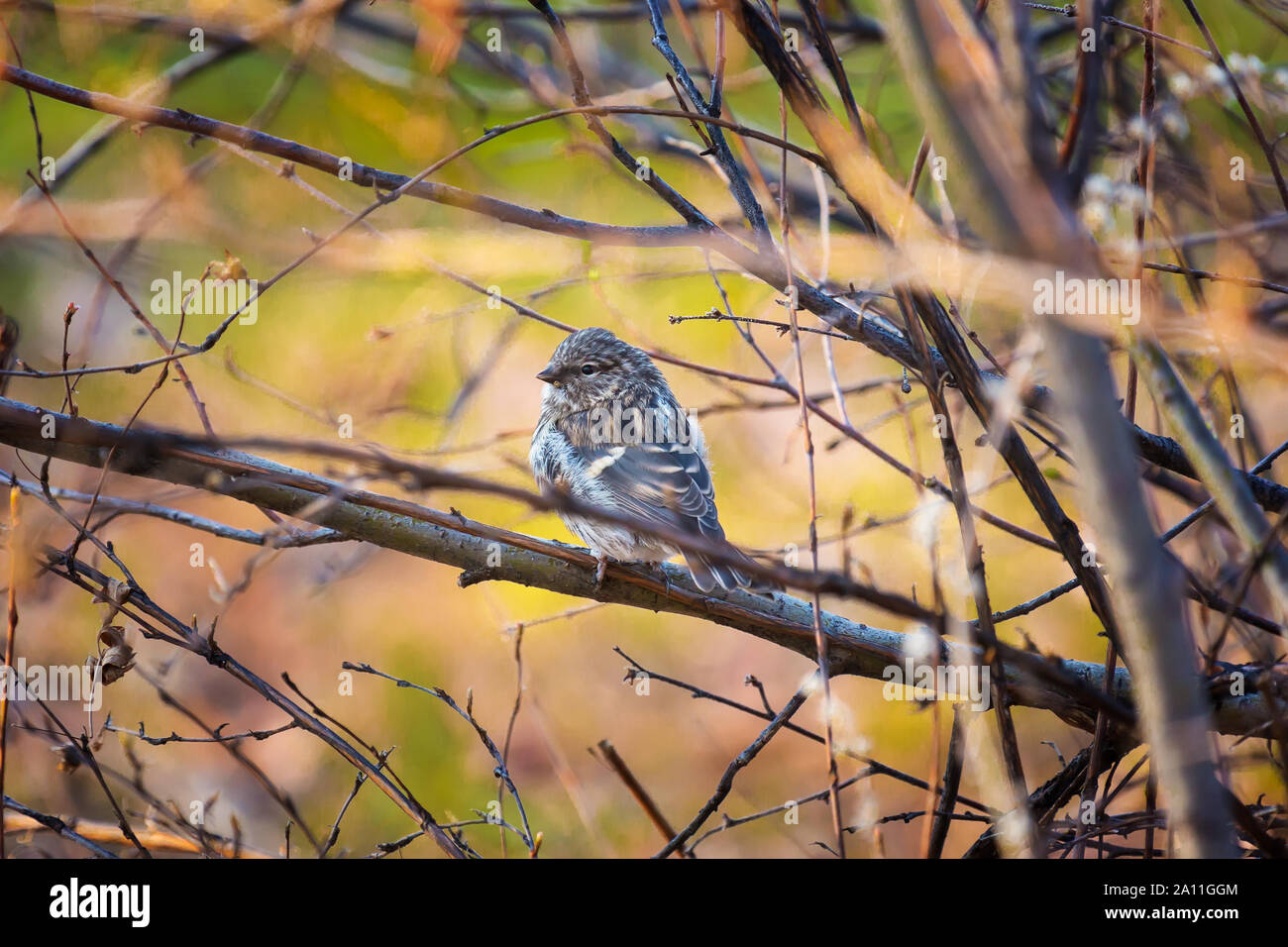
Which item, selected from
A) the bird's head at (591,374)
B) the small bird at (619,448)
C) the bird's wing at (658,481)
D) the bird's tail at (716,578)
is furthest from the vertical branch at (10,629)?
the bird's head at (591,374)

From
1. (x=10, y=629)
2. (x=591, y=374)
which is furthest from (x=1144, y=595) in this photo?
(x=591, y=374)

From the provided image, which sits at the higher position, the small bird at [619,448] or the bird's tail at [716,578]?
the small bird at [619,448]

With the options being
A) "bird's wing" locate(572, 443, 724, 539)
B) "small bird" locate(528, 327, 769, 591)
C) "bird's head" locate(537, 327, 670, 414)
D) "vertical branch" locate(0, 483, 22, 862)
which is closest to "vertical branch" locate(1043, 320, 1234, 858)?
"vertical branch" locate(0, 483, 22, 862)

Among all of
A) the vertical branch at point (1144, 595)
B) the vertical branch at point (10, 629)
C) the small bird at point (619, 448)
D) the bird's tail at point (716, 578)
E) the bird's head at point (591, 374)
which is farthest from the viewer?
the bird's head at point (591, 374)

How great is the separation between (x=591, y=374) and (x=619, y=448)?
605mm

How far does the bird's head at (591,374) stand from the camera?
444 centimetres

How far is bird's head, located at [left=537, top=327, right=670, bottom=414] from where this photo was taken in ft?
14.6

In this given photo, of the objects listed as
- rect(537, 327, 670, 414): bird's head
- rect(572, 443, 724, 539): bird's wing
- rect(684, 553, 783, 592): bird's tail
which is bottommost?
rect(684, 553, 783, 592): bird's tail

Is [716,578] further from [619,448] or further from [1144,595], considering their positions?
[1144,595]

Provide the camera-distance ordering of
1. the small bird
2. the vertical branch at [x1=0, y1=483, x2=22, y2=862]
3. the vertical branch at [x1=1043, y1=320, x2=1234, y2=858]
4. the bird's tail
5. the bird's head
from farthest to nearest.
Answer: the bird's head, the small bird, the bird's tail, the vertical branch at [x1=0, y1=483, x2=22, y2=862], the vertical branch at [x1=1043, y1=320, x2=1234, y2=858]

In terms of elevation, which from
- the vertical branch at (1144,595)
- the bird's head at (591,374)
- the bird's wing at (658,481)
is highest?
the bird's head at (591,374)

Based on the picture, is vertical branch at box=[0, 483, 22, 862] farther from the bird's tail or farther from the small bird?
the small bird

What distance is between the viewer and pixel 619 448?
405 centimetres

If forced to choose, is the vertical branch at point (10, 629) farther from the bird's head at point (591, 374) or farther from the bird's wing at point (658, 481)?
the bird's head at point (591, 374)
